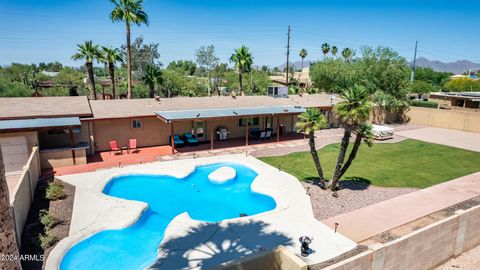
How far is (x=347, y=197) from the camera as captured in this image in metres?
15.9

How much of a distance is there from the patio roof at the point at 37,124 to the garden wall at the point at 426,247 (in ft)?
59.5

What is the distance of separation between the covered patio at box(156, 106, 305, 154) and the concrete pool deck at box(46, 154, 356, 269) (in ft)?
25.9

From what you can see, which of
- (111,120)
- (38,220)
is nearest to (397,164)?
(111,120)

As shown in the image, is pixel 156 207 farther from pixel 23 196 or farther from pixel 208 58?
pixel 208 58

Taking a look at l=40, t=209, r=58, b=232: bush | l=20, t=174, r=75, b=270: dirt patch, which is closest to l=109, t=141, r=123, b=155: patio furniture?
l=20, t=174, r=75, b=270: dirt patch

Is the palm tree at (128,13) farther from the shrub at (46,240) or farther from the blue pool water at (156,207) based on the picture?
the shrub at (46,240)

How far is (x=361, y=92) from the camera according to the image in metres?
14.6

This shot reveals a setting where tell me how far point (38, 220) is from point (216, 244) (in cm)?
752

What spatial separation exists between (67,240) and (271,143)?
18793mm

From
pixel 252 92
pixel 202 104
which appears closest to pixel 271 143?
pixel 202 104

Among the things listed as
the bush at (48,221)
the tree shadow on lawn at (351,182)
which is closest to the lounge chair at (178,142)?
the tree shadow on lawn at (351,182)

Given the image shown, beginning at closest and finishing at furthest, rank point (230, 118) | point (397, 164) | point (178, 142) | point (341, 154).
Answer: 1. point (341, 154)
2. point (397, 164)
3. point (230, 118)
4. point (178, 142)

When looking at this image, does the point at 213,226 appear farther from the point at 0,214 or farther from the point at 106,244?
the point at 0,214

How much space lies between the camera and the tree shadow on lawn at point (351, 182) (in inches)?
683
